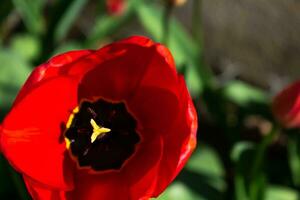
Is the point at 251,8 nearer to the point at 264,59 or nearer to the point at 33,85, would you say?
the point at 264,59

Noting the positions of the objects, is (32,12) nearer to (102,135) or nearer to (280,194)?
(102,135)

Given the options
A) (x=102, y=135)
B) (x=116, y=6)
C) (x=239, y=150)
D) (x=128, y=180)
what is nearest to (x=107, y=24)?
(x=116, y=6)

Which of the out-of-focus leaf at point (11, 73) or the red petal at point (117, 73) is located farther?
the out-of-focus leaf at point (11, 73)

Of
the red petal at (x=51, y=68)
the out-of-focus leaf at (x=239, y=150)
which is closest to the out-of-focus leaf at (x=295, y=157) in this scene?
the out-of-focus leaf at (x=239, y=150)

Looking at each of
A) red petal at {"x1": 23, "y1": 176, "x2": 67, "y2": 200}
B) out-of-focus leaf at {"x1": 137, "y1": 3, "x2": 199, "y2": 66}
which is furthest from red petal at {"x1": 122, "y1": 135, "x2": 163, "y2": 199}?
out-of-focus leaf at {"x1": 137, "y1": 3, "x2": 199, "y2": 66}

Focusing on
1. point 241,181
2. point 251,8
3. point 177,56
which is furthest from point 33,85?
point 251,8

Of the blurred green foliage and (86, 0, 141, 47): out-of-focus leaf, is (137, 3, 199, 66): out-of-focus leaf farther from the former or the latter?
(86, 0, 141, 47): out-of-focus leaf

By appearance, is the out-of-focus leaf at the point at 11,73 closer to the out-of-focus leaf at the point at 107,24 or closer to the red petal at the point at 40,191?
the out-of-focus leaf at the point at 107,24
